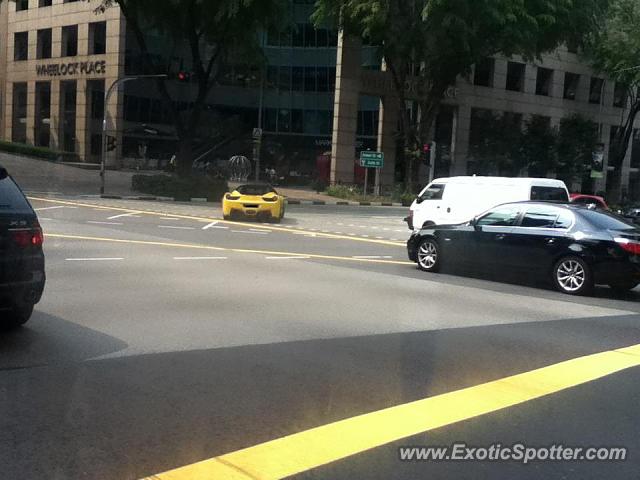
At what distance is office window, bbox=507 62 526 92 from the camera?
57438mm

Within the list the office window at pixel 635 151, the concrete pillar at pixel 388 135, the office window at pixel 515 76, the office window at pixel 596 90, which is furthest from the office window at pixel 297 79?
the office window at pixel 635 151

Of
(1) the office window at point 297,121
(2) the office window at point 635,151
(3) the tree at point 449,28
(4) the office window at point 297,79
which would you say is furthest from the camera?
(2) the office window at point 635,151

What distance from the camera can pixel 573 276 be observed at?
1161cm

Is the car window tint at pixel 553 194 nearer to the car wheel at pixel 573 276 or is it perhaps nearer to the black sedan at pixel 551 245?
the black sedan at pixel 551 245

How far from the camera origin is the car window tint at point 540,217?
12.1 metres

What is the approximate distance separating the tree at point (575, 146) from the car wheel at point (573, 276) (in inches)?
1707

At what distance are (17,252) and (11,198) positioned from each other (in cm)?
54

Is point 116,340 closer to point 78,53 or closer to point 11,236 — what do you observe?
point 11,236

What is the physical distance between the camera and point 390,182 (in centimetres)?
4897

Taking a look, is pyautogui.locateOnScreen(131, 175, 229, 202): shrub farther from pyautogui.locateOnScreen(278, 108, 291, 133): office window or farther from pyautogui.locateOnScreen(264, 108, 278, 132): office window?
pyautogui.locateOnScreen(264, 108, 278, 132): office window

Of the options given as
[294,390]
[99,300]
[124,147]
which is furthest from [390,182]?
[294,390]

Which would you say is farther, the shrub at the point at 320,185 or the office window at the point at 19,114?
the office window at the point at 19,114

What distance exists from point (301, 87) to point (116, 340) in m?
55.5

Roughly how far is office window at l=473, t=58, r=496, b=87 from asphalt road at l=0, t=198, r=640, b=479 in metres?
44.4
